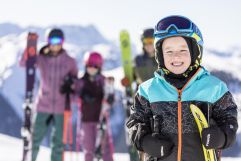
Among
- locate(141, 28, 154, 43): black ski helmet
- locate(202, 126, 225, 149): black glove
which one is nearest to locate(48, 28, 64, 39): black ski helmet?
locate(141, 28, 154, 43): black ski helmet

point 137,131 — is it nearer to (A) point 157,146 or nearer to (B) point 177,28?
(A) point 157,146

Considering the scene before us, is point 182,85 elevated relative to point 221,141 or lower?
elevated

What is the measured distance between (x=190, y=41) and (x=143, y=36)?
4.33 meters

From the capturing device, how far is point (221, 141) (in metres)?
2.99

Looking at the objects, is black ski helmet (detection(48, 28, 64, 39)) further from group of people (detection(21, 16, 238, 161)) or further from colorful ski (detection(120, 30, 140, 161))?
group of people (detection(21, 16, 238, 161))

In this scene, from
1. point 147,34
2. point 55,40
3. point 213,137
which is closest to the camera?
point 213,137

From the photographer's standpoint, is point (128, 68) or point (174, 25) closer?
point (174, 25)

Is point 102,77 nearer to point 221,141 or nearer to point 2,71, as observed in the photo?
point 221,141

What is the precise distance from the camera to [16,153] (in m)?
11.1

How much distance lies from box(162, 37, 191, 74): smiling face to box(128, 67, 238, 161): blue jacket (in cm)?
10

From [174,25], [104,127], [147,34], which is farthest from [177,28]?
[104,127]

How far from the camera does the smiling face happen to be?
3189 mm

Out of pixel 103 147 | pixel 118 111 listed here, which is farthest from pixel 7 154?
pixel 118 111

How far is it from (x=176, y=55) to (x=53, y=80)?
4961 mm
